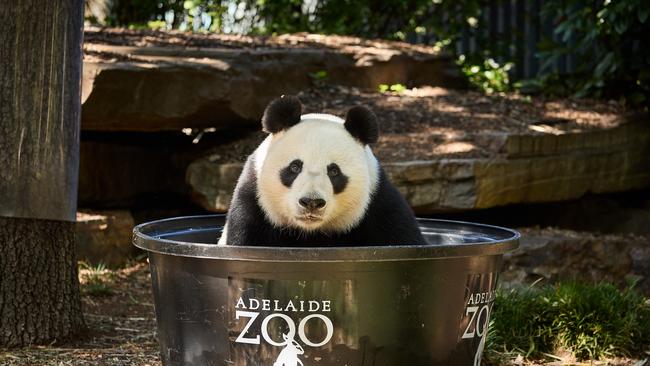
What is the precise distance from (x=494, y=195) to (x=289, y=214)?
3.18 meters

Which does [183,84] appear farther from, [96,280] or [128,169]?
[96,280]

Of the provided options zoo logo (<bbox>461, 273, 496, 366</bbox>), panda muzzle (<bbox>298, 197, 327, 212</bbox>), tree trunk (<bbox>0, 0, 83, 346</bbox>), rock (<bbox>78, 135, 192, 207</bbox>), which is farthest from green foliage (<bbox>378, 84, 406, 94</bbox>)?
zoo logo (<bbox>461, 273, 496, 366</bbox>)

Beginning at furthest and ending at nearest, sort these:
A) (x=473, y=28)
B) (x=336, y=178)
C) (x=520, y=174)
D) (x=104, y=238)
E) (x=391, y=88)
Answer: (x=473, y=28)
(x=391, y=88)
(x=520, y=174)
(x=104, y=238)
(x=336, y=178)

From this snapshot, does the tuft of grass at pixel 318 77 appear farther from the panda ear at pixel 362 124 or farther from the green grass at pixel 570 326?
the panda ear at pixel 362 124

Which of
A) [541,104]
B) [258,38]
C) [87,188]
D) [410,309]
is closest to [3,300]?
[410,309]

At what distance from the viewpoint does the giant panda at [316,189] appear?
10.8 feet

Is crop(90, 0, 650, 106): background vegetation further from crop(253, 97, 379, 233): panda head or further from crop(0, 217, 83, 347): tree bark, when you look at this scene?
crop(0, 217, 83, 347): tree bark

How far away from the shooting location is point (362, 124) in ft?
11.2

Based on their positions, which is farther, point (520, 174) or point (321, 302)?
point (520, 174)

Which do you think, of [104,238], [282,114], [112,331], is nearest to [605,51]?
[104,238]

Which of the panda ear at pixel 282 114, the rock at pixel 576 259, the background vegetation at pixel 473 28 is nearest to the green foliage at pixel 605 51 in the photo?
the background vegetation at pixel 473 28

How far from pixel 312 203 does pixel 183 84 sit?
10.1 feet

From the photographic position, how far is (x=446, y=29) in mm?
10859

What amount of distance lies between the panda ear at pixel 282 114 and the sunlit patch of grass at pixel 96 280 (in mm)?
2537
